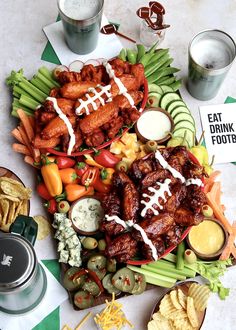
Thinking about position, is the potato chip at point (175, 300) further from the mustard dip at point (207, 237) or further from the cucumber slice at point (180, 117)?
the cucumber slice at point (180, 117)

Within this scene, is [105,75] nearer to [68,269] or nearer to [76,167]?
[76,167]

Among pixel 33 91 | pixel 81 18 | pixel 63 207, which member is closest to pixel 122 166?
pixel 63 207

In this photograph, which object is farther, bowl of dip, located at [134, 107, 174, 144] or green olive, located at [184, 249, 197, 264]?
bowl of dip, located at [134, 107, 174, 144]

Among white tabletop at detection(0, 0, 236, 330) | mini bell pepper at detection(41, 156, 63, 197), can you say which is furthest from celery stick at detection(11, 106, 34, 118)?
mini bell pepper at detection(41, 156, 63, 197)

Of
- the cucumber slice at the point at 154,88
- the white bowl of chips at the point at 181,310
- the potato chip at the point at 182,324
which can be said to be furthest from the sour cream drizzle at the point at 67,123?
the potato chip at the point at 182,324

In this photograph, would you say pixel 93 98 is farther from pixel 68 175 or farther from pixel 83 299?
pixel 83 299

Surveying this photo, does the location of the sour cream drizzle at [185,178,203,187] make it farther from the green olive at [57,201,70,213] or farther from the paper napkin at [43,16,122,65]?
the paper napkin at [43,16,122,65]

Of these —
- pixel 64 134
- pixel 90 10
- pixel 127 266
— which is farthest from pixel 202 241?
pixel 90 10
